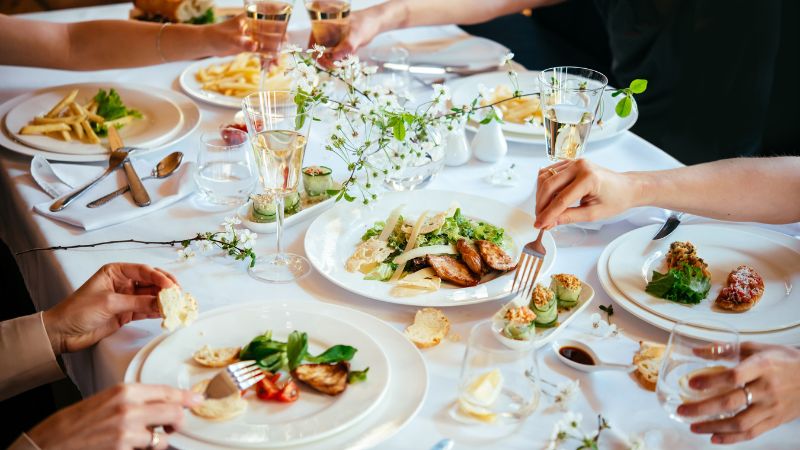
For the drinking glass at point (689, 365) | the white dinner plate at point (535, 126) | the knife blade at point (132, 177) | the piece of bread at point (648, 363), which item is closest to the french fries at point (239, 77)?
the knife blade at point (132, 177)

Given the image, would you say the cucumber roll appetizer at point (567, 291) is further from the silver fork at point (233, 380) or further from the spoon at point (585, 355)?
the silver fork at point (233, 380)

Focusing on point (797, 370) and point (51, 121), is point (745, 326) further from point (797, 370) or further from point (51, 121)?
point (51, 121)

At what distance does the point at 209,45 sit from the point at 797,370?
6.43 feet

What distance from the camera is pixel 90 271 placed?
1.64 metres

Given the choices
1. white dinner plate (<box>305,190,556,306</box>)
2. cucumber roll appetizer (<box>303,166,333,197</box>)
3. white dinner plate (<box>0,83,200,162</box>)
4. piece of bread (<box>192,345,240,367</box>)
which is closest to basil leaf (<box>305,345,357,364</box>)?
piece of bread (<box>192,345,240,367</box>)

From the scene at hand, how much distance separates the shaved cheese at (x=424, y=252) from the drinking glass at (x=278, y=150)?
199 millimetres

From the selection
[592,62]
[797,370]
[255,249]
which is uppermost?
[797,370]

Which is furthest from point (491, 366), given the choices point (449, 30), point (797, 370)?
point (449, 30)

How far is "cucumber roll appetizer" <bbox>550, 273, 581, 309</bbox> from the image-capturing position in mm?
1495

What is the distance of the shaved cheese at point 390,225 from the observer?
1.71 metres

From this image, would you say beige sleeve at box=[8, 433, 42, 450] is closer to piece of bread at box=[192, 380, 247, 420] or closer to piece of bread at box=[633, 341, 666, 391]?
piece of bread at box=[192, 380, 247, 420]

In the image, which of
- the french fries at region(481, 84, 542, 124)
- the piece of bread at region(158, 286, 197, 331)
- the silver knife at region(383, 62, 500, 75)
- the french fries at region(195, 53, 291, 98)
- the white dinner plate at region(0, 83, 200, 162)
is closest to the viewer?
the piece of bread at region(158, 286, 197, 331)

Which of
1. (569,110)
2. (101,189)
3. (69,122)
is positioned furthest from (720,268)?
(69,122)

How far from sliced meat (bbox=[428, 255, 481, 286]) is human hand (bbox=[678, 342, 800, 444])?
518mm
